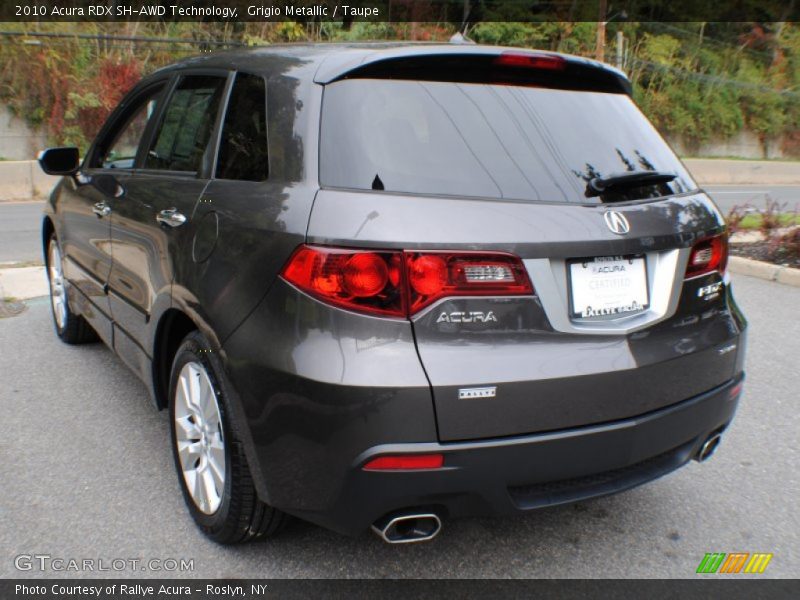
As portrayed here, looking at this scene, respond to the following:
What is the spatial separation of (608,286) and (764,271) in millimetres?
5893

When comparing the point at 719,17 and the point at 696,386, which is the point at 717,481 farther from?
the point at 719,17

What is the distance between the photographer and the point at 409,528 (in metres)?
2.21

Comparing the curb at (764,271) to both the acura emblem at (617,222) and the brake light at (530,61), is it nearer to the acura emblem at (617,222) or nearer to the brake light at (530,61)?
the brake light at (530,61)

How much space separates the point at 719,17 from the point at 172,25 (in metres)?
27.9

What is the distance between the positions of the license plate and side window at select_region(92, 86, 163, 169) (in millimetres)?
2367

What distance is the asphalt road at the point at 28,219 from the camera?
8531 mm

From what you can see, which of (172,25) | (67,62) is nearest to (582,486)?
(67,62)

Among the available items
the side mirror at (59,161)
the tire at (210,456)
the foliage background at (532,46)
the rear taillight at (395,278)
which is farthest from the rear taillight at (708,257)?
the foliage background at (532,46)

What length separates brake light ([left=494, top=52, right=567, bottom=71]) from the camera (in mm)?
2508

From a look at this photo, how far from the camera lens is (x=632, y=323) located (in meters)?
2.30

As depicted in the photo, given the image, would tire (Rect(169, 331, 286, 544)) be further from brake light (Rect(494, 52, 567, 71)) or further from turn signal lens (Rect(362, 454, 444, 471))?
brake light (Rect(494, 52, 567, 71))

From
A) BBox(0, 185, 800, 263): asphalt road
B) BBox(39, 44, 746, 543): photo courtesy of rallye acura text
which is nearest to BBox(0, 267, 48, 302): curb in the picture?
BBox(0, 185, 800, 263): asphalt road

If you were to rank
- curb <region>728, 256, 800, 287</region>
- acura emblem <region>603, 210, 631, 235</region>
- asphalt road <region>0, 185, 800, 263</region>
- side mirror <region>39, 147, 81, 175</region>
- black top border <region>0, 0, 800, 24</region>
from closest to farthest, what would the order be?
acura emblem <region>603, 210, 631, 235</region>, side mirror <region>39, 147, 81, 175</region>, curb <region>728, 256, 800, 287</region>, asphalt road <region>0, 185, 800, 263</region>, black top border <region>0, 0, 800, 24</region>

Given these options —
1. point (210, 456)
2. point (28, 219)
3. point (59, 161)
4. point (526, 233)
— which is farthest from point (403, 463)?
point (28, 219)
